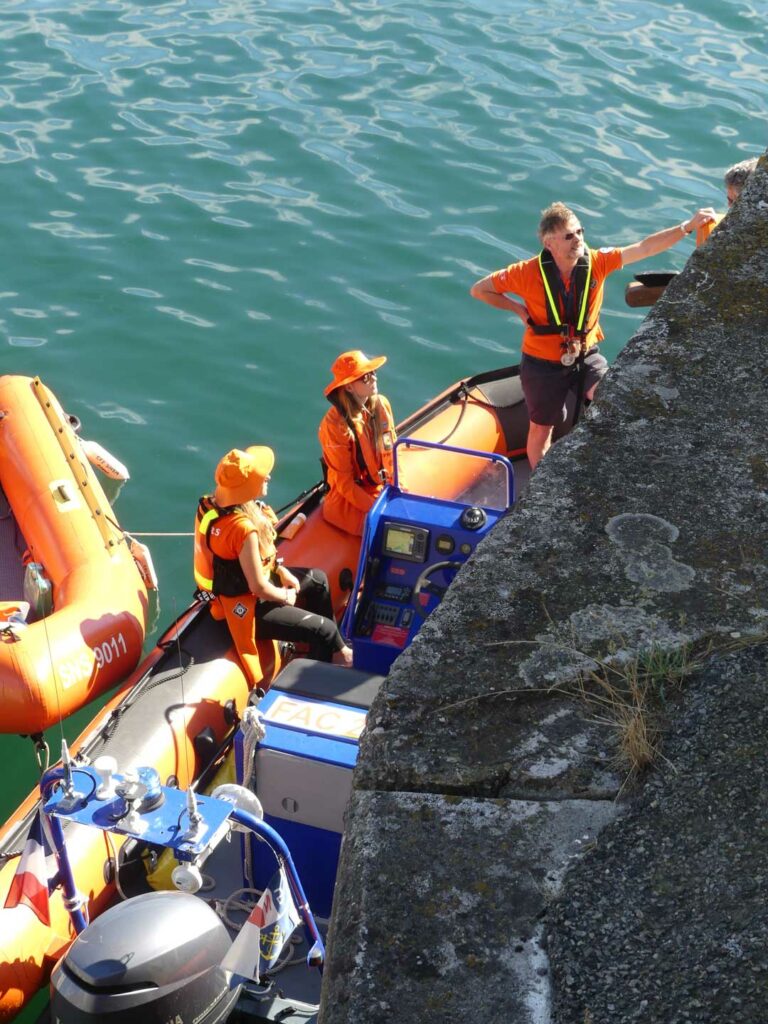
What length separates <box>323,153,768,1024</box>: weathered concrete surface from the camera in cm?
140

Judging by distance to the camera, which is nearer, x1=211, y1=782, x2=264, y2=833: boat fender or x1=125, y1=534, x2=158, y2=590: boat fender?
x1=211, y1=782, x2=264, y2=833: boat fender

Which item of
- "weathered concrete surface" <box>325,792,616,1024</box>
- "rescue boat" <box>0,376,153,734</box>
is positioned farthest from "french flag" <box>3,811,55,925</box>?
"weathered concrete surface" <box>325,792,616,1024</box>

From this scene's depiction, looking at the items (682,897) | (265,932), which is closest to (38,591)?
(265,932)

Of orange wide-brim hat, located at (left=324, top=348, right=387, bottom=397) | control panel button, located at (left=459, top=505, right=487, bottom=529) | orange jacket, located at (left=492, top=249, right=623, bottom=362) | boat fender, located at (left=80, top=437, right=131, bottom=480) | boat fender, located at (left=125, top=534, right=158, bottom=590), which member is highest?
orange jacket, located at (left=492, top=249, right=623, bottom=362)

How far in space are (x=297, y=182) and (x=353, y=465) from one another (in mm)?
5922

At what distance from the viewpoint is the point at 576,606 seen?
178cm

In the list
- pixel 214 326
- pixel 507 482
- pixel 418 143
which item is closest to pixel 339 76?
pixel 418 143

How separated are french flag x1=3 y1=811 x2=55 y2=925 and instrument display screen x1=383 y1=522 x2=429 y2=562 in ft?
→ 6.81

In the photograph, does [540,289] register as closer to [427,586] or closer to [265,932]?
[427,586]

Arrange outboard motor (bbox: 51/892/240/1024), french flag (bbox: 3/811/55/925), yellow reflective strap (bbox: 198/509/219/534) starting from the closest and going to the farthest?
outboard motor (bbox: 51/892/240/1024) < french flag (bbox: 3/811/55/925) < yellow reflective strap (bbox: 198/509/219/534)

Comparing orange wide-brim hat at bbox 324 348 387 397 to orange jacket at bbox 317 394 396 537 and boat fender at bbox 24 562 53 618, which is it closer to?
orange jacket at bbox 317 394 396 537

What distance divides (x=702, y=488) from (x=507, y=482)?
3.77 m

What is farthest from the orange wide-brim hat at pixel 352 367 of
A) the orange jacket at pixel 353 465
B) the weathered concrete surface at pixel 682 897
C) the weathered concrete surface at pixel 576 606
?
the weathered concrete surface at pixel 682 897

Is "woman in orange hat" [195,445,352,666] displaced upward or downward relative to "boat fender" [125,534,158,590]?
upward
